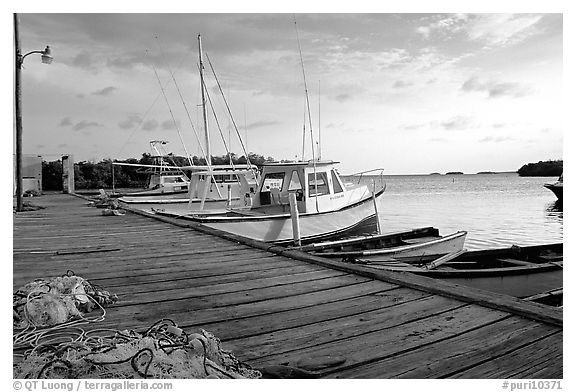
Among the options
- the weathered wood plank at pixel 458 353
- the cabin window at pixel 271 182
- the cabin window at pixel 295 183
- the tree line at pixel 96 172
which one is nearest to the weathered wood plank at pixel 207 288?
the weathered wood plank at pixel 458 353

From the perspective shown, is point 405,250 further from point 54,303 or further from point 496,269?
point 54,303

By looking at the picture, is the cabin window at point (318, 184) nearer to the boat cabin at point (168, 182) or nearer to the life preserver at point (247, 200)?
the life preserver at point (247, 200)

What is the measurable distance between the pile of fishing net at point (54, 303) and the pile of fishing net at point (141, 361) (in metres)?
0.38

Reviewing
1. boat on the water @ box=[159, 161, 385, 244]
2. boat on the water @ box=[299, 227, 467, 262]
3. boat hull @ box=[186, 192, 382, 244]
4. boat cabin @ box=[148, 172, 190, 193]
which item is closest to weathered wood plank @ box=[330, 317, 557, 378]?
boat on the water @ box=[299, 227, 467, 262]

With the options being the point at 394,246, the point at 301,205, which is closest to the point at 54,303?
the point at 394,246

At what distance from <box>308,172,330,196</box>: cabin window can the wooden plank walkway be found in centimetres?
711

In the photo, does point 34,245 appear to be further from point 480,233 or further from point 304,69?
point 480,233

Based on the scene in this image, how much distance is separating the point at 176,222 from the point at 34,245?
2.42m

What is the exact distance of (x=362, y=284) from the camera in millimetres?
3045

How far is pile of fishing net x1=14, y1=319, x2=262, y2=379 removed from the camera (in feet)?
5.74

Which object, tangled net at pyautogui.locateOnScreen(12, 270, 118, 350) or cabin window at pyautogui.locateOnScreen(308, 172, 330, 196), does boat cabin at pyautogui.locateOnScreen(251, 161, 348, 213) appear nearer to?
cabin window at pyautogui.locateOnScreen(308, 172, 330, 196)

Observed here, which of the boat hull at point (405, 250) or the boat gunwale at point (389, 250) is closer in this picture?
the boat gunwale at point (389, 250)

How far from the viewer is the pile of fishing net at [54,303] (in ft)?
7.61
